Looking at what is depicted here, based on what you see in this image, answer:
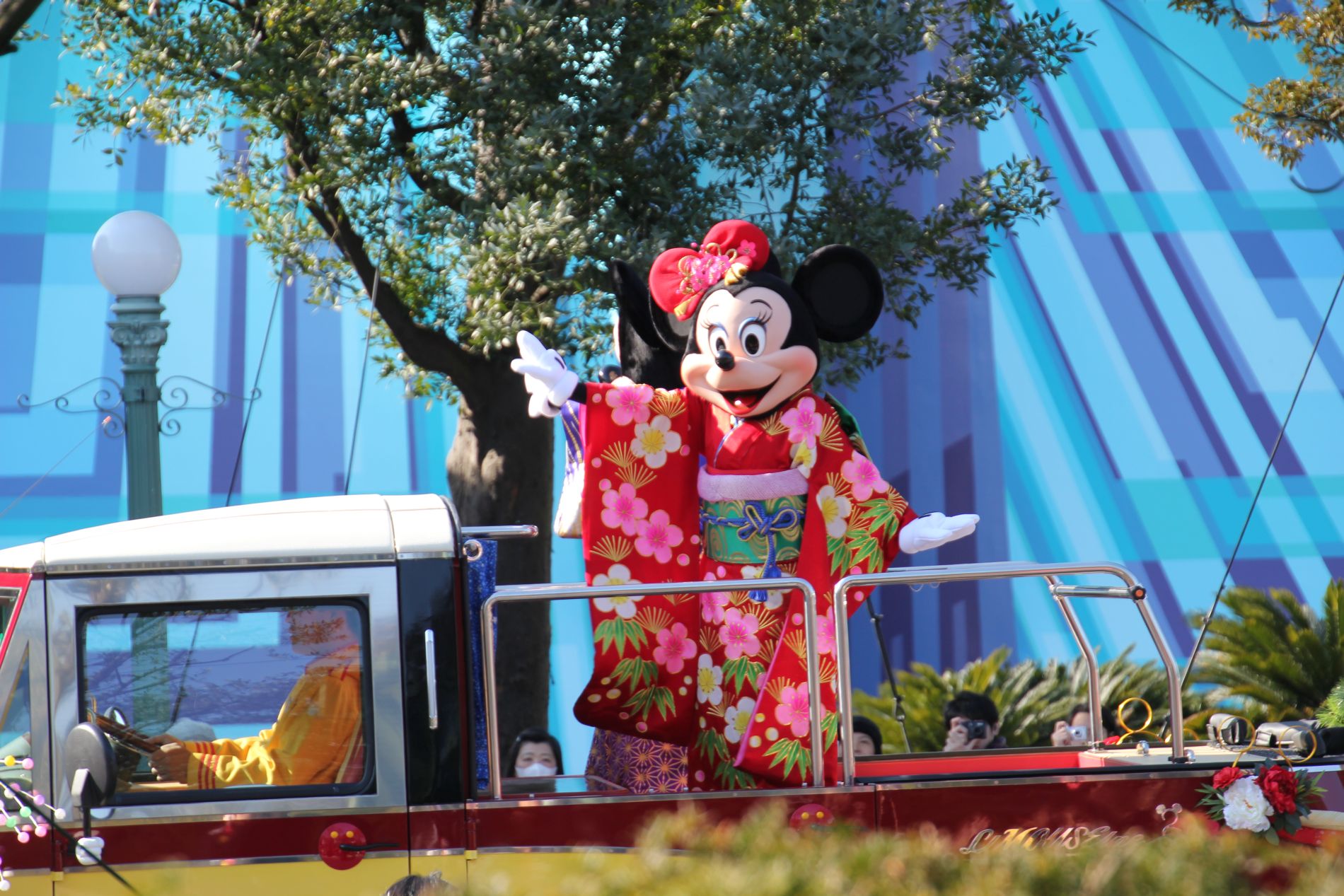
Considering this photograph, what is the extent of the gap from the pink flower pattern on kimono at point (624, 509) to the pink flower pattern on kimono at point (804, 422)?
0.54 meters

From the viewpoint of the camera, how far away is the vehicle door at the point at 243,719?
11.8ft

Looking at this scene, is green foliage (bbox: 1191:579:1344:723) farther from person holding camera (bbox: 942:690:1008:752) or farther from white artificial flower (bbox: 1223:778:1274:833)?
white artificial flower (bbox: 1223:778:1274:833)

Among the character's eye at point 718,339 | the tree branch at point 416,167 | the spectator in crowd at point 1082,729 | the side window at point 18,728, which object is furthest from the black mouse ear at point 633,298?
the side window at point 18,728

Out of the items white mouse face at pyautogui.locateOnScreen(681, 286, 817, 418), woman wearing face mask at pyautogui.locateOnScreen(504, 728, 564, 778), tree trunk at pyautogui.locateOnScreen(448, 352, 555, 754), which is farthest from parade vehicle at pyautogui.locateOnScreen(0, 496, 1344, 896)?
tree trunk at pyautogui.locateOnScreen(448, 352, 555, 754)

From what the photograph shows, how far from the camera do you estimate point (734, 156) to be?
6.60 metres

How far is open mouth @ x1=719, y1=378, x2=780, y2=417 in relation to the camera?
4.62 m

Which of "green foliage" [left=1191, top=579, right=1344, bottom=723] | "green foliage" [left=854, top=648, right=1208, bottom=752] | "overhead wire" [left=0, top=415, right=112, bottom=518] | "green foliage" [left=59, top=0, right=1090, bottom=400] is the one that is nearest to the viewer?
"green foliage" [left=59, top=0, right=1090, bottom=400]

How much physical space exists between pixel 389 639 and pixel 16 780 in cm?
105

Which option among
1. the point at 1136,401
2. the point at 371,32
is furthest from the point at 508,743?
the point at 1136,401

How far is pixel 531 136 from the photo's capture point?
639cm

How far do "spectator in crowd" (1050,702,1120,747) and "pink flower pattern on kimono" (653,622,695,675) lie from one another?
1.51m

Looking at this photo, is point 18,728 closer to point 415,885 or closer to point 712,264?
point 415,885

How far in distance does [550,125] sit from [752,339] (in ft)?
7.29

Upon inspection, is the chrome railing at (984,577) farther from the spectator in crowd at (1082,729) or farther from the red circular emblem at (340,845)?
the red circular emblem at (340,845)
